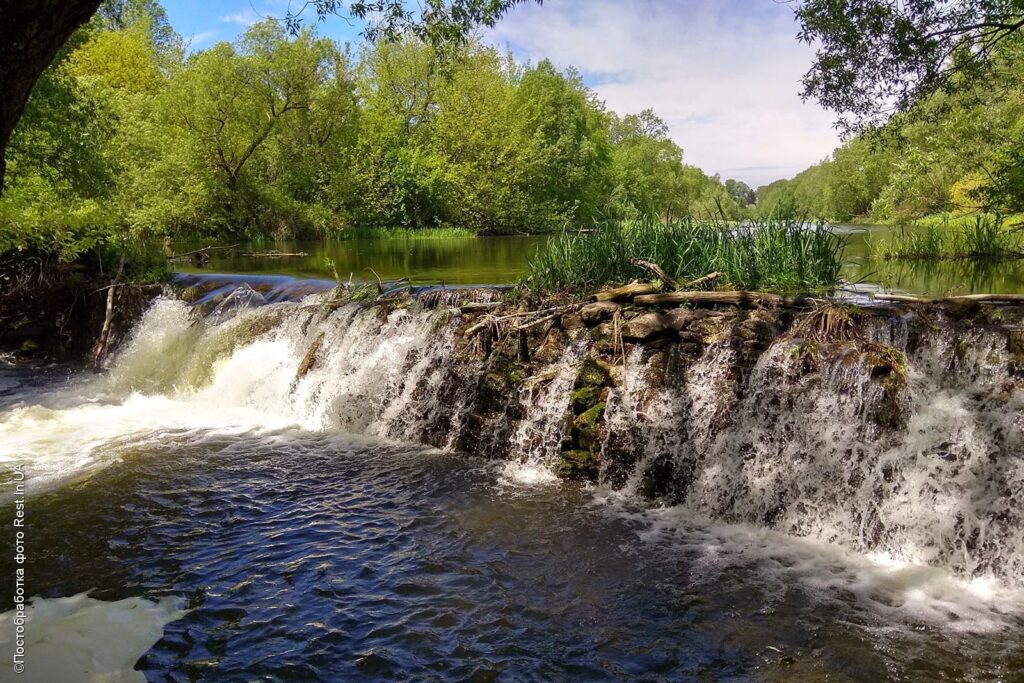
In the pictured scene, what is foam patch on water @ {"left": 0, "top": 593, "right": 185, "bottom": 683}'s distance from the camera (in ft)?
12.1

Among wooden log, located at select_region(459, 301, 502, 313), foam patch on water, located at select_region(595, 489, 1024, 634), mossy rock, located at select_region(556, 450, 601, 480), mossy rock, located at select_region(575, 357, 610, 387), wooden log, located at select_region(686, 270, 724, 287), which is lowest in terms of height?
foam patch on water, located at select_region(595, 489, 1024, 634)

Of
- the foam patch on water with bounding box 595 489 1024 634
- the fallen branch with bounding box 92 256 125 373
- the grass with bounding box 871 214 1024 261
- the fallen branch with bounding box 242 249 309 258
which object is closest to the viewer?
the foam patch on water with bounding box 595 489 1024 634

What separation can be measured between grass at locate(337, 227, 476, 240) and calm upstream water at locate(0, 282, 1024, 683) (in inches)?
1039

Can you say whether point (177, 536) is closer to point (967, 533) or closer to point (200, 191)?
point (967, 533)

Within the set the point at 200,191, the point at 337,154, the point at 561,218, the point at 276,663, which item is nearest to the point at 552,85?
the point at 561,218

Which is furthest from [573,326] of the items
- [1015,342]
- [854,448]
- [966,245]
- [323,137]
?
[323,137]

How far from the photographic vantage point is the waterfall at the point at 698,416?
16.6 ft

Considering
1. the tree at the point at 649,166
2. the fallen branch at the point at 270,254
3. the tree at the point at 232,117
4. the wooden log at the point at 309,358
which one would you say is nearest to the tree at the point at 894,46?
the wooden log at the point at 309,358

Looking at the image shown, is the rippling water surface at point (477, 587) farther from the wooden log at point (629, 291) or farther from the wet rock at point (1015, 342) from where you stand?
the wooden log at point (629, 291)

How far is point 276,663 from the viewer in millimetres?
3869

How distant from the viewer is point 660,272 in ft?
23.9

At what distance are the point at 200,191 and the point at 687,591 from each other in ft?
92.8

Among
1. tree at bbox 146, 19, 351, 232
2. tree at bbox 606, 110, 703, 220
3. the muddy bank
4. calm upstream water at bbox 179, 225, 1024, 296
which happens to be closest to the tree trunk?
calm upstream water at bbox 179, 225, 1024, 296

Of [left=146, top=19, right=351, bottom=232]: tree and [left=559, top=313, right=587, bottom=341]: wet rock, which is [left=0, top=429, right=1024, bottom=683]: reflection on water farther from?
[left=146, top=19, right=351, bottom=232]: tree
